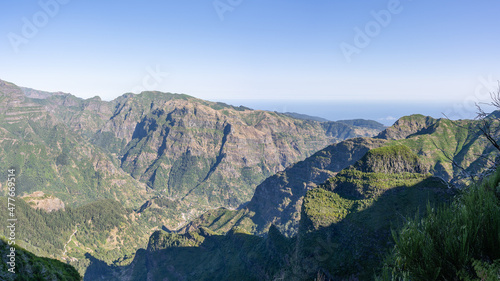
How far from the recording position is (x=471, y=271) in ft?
32.9

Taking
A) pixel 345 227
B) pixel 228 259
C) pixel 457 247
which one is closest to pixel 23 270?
pixel 457 247

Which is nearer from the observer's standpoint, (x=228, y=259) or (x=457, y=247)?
(x=457, y=247)

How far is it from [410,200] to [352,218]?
2121 cm

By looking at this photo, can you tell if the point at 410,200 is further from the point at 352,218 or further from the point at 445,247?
the point at 445,247

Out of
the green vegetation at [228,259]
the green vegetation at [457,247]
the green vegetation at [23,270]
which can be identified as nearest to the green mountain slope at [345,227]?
the green vegetation at [228,259]

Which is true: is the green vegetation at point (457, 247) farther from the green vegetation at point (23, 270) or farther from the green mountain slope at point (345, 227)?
the green mountain slope at point (345, 227)

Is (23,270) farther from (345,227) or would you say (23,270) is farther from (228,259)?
(228,259)

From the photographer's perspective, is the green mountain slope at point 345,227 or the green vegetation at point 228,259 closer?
the green mountain slope at point 345,227

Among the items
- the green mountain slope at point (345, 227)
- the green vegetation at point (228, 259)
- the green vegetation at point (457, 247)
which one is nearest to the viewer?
the green vegetation at point (457, 247)

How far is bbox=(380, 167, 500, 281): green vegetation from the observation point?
998 cm

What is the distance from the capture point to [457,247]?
10.2m

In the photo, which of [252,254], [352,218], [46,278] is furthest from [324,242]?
[46,278]

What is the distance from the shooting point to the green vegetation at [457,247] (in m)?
9.98

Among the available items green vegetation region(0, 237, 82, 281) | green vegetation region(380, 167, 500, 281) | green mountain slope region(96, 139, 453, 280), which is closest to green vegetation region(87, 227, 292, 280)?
green mountain slope region(96, 139, 453, 280)
